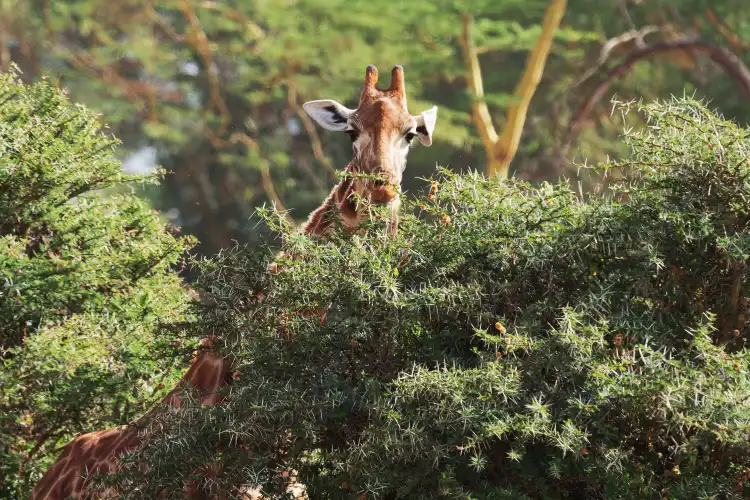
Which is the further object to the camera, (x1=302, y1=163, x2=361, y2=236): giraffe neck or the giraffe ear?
the giraffe ear

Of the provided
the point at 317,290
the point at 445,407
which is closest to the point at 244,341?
the point at 317,290

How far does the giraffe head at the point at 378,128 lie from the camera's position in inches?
271

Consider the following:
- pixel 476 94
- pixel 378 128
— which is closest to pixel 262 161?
pixel 476 94

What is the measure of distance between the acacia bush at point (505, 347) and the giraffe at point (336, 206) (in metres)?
0.41

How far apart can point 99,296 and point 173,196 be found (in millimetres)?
21766

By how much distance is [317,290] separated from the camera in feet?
18.1

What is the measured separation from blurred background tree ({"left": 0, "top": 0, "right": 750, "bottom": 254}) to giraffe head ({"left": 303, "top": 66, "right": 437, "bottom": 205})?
41.9 ft

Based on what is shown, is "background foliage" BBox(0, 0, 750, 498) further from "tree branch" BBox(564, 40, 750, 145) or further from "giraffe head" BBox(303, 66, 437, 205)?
"tree branch" BBox(564, 40, 750, 145)

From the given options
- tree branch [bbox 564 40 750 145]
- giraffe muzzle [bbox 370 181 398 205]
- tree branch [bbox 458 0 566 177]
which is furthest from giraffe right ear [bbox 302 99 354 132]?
tree branch [bbox 564 40 750 145]

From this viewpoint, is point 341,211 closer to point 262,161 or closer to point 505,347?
point 505,347

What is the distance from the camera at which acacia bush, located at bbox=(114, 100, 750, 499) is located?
4.59 meters

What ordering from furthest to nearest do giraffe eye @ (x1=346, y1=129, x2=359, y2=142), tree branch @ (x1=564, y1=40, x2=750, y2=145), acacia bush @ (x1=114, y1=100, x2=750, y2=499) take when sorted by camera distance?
1. tree branch @ (x1=564, y1=40, x2=750, y2=145)
2. giraffe eye @ (x1=346, y1=129, x2=359, y2=142)
3. acacia bush @ (x1=114, y1=100, x2=750, y2=499)

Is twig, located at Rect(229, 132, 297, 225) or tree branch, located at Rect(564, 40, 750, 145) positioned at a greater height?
twig, located at Rect(229, 132, 297, 225)

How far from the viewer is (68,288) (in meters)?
7.61
